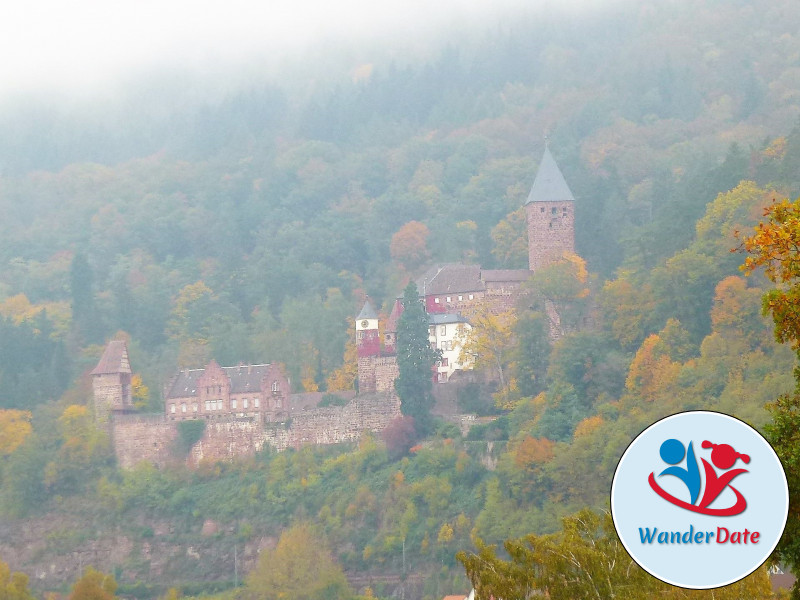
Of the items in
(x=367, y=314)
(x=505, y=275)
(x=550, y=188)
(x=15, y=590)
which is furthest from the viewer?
(x=550, y=188)

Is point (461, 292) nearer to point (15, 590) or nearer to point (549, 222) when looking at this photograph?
point (549, 222)

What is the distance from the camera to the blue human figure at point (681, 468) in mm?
14953

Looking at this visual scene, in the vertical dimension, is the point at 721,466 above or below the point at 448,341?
below

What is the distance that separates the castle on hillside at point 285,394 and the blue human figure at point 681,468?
173ft

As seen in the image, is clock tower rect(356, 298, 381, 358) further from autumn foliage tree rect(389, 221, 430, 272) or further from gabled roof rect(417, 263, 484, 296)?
autumn foliage tree rect(389, 221, 430, 272)

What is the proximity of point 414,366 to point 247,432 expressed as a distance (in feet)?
28.9

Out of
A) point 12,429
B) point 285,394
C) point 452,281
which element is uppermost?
point 452,281

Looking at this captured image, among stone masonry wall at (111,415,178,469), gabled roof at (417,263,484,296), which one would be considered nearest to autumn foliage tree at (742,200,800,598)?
stone masonry wall at (111,415,178,469)

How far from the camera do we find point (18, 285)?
103m

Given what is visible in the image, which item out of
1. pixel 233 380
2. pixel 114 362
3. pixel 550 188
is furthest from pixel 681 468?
pixel 550 188

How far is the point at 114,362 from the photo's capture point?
74625mm

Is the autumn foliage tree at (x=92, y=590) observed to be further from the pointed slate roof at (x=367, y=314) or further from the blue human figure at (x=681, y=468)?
the blue human figure at (x=681, y=468)

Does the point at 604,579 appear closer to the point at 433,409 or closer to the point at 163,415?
the point at 433,409

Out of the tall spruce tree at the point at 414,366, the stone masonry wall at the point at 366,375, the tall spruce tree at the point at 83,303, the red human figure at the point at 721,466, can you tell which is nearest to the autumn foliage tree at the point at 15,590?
the tall spruce tree at the point at 414,366
